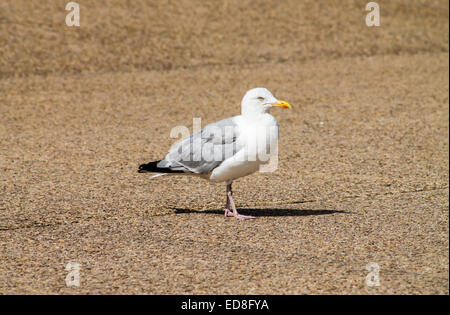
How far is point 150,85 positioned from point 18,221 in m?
5.57

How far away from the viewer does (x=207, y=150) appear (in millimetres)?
6215

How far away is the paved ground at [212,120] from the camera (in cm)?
529

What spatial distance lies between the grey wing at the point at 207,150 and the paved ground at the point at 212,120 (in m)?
0.50

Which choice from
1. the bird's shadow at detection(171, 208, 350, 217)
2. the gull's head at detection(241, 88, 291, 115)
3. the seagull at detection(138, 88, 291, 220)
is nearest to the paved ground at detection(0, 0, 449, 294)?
the bird's shadow at detection(171, 208, 350, 217)

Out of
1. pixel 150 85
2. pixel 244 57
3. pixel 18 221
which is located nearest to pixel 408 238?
pixel 18 221

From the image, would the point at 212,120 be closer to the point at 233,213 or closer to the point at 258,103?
the point at 233,213

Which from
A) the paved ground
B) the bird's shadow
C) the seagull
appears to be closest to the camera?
the paved ground

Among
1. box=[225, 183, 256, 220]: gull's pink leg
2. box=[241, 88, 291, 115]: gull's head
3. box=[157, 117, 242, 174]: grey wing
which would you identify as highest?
box=[241, 88, 291, 115]: gull's head

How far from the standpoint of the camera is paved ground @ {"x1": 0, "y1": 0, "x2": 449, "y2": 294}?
5289 millimetres

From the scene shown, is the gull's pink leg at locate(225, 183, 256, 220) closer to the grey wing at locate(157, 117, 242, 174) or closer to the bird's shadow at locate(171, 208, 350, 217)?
the bird's shadow at locate(171, 208, 350, 217)

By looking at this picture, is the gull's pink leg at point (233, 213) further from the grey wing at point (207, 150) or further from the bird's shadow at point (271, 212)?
the grey wing at point (207, 150)

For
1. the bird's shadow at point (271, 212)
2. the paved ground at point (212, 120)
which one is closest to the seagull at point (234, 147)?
the bird's shadow at point (271, 212)

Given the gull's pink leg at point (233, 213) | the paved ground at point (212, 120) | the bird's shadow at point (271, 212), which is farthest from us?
the bird's shadow at point (271, 212)

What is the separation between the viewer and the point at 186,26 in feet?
45.6
